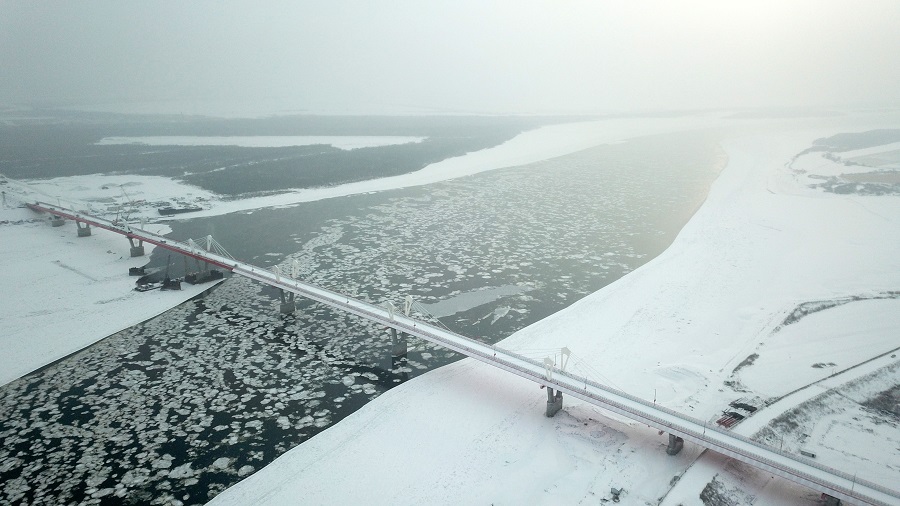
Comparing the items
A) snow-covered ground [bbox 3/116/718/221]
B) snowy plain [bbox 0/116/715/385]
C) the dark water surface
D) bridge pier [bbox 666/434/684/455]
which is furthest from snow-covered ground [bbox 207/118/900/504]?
snow-covered ground [bbox 3/116/718/221]

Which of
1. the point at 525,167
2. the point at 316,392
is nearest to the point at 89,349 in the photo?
the point at 316,392

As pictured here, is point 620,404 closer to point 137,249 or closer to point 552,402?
point 552,402

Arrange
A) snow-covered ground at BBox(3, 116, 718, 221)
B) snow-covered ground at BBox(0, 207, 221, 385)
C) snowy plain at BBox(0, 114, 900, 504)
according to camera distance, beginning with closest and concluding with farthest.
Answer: snowy plain at BBox(0, 114, 900, 504), snow-covered ground at BBox(0, 207, 221, 385), snow-covered ground at BBox(3, 116, 718, 221)

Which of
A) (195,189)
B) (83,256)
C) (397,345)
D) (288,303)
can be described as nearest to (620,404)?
(397,345)

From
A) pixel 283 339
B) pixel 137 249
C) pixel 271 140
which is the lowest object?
pixel 283 339

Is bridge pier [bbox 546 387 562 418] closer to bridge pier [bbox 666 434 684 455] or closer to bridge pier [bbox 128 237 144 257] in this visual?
bridge pier [bbox 666 434 684 455]

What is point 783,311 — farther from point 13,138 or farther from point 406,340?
point 13,138
